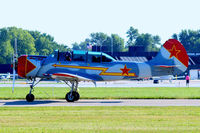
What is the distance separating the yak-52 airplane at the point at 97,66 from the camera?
2748 centimetres

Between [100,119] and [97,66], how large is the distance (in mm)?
9960

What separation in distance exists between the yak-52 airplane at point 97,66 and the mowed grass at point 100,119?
221 inches

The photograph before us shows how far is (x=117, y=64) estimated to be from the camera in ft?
90.4

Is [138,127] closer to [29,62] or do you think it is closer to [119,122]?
[119,122]

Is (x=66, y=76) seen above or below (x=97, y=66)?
below

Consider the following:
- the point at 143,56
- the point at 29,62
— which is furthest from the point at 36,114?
the point at 143,56

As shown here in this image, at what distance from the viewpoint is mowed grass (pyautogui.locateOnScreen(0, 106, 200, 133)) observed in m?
15.2

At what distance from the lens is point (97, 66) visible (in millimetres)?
27562

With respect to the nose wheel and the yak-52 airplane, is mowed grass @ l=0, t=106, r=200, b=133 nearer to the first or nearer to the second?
the nose wheel

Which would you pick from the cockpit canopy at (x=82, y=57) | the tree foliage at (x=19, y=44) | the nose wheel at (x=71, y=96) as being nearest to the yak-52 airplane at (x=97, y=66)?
the cockpit canopy at (x=82, y=57)

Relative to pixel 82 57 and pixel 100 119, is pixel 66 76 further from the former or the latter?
pixel 100 119

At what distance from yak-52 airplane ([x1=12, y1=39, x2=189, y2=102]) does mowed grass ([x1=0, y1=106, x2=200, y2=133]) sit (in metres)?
5.60

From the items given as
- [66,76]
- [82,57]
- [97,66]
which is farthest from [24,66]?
[97,66]

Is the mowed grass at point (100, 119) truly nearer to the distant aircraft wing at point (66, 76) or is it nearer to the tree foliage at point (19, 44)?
the distant aircraft wing at point (66, 76)
